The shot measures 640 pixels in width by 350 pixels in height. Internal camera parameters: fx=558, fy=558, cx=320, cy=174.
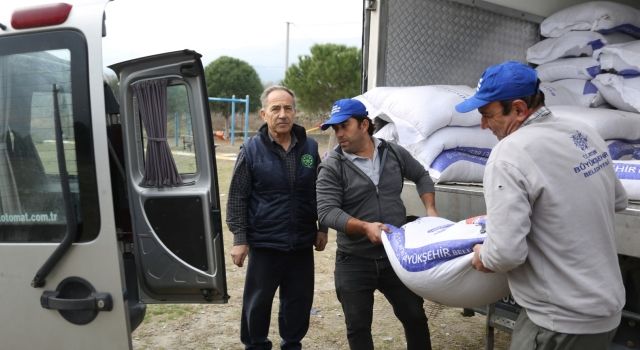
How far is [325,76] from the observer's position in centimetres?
2434

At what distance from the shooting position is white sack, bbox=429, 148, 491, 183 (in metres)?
2.79

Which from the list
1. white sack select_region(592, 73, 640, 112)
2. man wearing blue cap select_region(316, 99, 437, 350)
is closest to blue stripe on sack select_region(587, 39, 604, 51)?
white sack select_region(592, 73, 640, 112)

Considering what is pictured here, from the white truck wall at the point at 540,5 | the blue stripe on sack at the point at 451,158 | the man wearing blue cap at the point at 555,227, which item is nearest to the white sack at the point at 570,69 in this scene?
the white truck wall at the point at 540,5

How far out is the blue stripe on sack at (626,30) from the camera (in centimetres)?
374

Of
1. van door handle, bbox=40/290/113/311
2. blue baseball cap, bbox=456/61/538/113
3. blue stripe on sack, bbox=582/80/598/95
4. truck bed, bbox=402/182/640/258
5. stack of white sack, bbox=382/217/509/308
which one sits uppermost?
blue baseball cap, bbox=456/61/538/113

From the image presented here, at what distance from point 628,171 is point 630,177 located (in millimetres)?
48

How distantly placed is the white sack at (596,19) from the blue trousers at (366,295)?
2345mm

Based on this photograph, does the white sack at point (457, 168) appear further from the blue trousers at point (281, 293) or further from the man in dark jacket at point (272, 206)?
the blue trousers at point (281, 293)

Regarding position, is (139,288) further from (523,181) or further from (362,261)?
(523,181)

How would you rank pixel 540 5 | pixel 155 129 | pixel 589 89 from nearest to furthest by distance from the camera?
pixel 155 129
pixel 589 89
pixel 540 5

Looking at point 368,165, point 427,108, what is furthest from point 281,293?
point 427,108

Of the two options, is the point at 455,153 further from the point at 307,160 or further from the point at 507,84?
the point at 507,84

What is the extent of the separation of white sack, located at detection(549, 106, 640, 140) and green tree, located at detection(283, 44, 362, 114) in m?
20.2

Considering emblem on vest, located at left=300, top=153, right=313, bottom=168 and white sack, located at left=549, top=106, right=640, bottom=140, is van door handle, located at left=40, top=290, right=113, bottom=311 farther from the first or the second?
white sack, located at left=549, top=106, right=640, bottom=140
